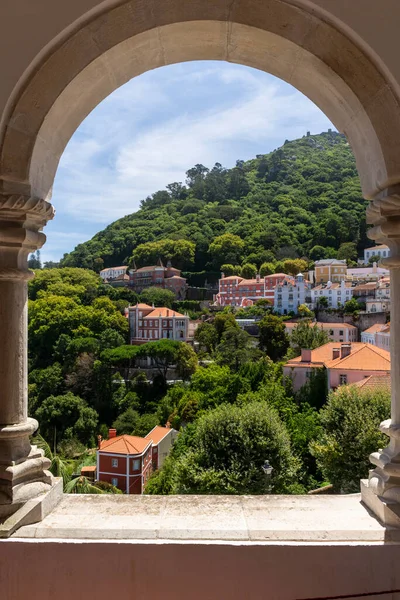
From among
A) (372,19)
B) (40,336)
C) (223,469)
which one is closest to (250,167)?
(40,336)

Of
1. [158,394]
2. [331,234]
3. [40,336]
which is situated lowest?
[158,394]

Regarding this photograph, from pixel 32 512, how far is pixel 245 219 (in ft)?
297

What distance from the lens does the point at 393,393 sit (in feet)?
6.71

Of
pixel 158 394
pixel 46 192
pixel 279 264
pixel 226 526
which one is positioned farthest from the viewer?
pixel 279 264

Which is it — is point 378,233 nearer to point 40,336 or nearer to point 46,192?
point 46,192

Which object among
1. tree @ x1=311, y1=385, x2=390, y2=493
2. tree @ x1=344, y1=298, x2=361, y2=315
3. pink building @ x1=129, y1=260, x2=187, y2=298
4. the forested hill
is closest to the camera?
tree @ x1=311, y1=385, x2=390, y2=493

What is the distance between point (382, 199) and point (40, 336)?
51460 mm

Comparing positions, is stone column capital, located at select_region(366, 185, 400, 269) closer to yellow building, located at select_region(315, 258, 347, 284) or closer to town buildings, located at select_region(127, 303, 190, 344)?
town buildings, located at select_region(127, 303, 190, 344)

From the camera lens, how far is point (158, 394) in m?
43.9

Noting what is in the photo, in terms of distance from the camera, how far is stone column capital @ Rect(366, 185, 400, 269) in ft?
6.50

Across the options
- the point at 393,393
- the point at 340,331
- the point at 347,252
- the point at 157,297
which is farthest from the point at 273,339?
the point at 393,393

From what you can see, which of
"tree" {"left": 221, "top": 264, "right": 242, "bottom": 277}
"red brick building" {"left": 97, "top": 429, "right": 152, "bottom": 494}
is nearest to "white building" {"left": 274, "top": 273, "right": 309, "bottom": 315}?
"tree" {"left": 221, "top": 264, "right": 242, "bottom": 277}

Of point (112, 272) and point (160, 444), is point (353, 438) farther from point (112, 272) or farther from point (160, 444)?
point (112, 272)

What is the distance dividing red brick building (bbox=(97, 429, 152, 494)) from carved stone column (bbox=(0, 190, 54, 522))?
21474mm
